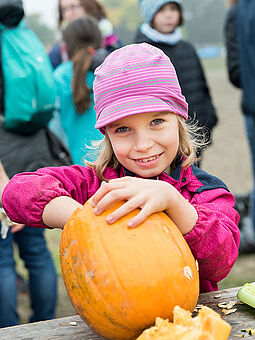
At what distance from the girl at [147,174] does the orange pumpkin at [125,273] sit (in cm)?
8

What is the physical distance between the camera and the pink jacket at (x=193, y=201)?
5.30ft

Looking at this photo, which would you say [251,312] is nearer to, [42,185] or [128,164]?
[128,164]

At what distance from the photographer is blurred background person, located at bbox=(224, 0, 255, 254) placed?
4.17 meters

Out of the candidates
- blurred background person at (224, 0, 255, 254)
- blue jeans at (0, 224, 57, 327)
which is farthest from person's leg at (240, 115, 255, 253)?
blue jeans at (0, 224, 57, 327)

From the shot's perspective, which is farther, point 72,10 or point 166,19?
point 72,10

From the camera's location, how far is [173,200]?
1503mm

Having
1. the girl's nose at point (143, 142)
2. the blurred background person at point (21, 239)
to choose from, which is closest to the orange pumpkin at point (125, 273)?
the girl's nose at point (143, 142)

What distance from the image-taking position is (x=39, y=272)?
12.2 ft

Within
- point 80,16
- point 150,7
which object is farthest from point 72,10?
point 150,7

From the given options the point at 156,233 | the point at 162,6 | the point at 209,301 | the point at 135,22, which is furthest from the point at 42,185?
the point at 135,22

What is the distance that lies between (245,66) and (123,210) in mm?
3279

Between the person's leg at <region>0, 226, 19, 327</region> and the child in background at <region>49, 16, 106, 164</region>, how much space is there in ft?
3.22

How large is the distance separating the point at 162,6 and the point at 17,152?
6.79 feet

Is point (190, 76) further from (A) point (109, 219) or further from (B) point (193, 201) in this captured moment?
(A) point (109, 219)
